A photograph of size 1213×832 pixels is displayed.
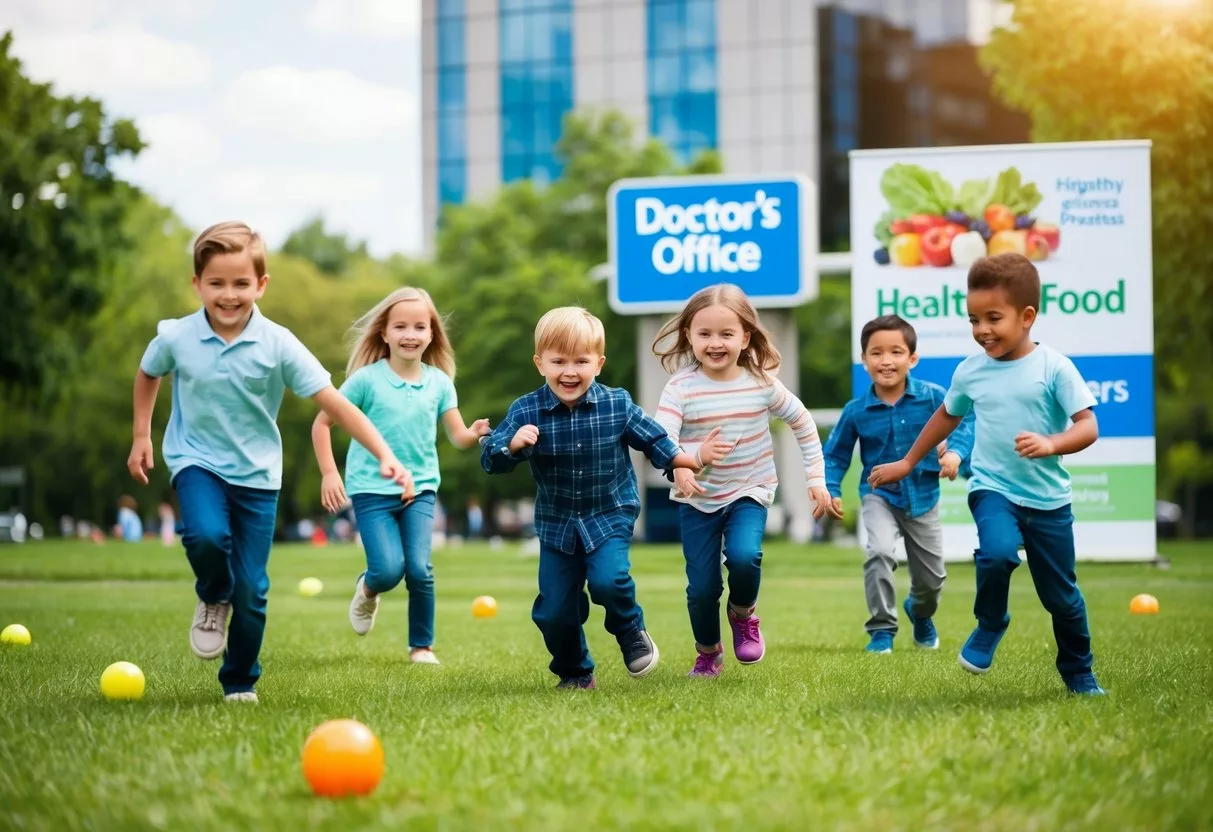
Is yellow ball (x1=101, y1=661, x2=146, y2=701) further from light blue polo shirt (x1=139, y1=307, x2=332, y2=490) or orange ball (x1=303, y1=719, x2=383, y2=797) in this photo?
orange ball (x1=303, y1=719, x2=383, y2=797)

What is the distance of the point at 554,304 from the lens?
42.0 m

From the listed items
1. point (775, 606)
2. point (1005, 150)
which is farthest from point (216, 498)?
point (1005, 150)

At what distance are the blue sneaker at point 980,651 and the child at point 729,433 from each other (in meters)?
1.05

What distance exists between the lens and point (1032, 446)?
20.2 ft

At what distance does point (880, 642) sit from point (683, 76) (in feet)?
170

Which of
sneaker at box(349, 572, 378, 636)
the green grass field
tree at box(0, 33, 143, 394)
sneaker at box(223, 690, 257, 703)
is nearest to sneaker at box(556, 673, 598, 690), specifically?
the green grass field

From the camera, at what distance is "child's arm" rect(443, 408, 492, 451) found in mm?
7088

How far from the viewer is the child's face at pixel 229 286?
624 cm

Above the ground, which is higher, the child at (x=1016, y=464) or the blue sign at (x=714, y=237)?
the blue sign at (x=714, y=237)

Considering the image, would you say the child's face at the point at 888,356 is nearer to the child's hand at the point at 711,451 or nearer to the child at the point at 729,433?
the child at the point at 729,433

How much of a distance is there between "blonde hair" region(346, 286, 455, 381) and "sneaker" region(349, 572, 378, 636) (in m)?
1.27

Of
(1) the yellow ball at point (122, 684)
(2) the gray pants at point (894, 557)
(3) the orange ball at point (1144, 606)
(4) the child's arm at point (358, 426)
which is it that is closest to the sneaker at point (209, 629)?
(1) the yellow ball at point (122, 684)

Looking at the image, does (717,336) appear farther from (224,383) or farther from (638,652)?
(224,383)

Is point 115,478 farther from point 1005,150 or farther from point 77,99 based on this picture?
point 1005,150
